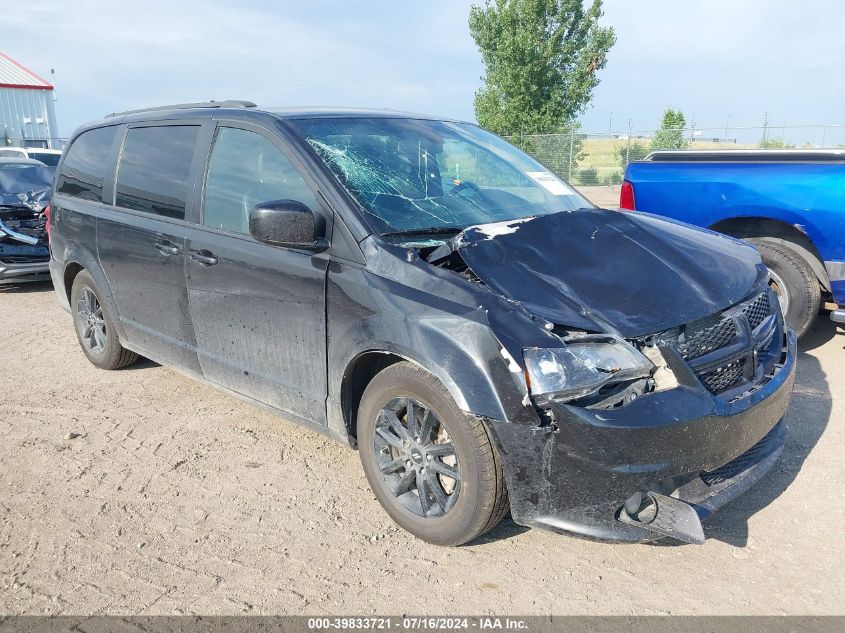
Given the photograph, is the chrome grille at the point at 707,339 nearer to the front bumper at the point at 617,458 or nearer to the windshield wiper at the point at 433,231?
the front bumper at the point at 617,458

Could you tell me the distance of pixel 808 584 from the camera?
8.96ft

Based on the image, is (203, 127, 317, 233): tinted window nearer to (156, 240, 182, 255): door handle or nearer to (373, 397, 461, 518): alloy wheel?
(156, 240, 182, 255): door handle

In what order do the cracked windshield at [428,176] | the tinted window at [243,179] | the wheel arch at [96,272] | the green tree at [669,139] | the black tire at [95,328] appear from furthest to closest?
the green tree at [669,139] < the black tire at [95,328] < the wheel arch at [96,272] < the tinted window at [243,179] < the cracked windshield at [428,176]

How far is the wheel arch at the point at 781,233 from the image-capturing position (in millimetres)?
5238

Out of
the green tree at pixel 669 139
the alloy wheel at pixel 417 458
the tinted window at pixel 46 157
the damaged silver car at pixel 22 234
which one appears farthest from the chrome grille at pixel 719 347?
the green tree at pixel 669 139

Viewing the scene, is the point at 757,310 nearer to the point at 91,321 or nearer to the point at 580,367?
the point at 580,367

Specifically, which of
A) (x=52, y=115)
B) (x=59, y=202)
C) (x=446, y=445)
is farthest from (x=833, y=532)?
(x=52, y=115)

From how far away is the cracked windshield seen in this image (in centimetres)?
338

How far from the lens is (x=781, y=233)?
215 inches

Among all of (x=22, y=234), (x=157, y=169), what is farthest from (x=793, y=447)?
(x=22, y=234)

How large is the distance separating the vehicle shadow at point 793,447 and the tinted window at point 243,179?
2454mm

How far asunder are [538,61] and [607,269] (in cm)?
2969

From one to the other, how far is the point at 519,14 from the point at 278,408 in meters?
31.1

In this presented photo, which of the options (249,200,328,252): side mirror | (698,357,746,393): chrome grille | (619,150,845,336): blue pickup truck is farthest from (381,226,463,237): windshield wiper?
(619,150,845,336): blue pickup truck
